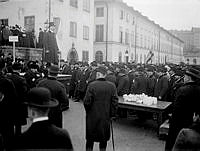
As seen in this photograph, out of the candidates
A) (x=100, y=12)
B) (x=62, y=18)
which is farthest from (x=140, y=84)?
(x=100, y=12)

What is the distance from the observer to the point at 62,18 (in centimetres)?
2489

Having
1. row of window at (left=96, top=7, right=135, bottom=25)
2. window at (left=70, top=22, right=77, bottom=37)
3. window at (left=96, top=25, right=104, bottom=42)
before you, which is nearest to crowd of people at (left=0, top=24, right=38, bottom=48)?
window at (left=70, top=22, right=77, bottom=37)

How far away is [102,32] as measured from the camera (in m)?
37.7

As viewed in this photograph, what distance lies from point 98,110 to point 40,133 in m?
2.84

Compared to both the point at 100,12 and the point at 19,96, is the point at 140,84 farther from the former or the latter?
the point at 100,12

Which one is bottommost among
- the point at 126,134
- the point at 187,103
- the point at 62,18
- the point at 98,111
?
the point at 126,134

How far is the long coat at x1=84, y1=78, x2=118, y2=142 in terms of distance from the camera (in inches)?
208

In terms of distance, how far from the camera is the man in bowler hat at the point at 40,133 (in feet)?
8.28

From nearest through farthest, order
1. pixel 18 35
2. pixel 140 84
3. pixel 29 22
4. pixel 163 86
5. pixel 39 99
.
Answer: pixel 39 99 → pixel 163 86 → pixel 140 84 → pixel 18 35 → pixel 29 22

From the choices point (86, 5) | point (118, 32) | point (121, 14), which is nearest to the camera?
point (86, 5)

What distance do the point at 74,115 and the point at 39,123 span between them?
7.45 metres

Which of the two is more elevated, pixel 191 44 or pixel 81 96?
pixel 191 44

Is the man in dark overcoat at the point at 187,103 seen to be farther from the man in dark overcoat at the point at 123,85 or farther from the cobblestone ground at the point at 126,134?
the man in dark overcoat at the point at 123,85

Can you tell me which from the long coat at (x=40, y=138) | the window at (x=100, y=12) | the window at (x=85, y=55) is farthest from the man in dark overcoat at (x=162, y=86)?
the window at (x=100, y=12)
